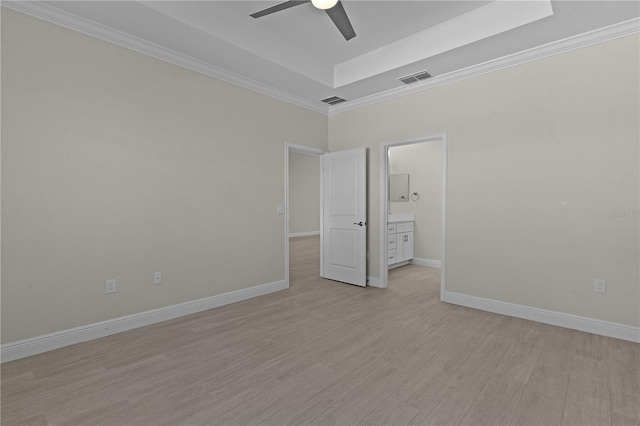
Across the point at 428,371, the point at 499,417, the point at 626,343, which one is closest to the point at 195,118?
the point at 428,371

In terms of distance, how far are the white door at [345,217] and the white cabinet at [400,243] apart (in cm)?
89

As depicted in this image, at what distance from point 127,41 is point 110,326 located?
9.07 ft

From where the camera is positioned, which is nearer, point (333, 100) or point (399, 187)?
point (333, 100)

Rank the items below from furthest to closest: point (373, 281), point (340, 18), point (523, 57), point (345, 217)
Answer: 1. point (345, 217)
2. point (373, 281)
3. point (523, 57)
4. point (340, 18)

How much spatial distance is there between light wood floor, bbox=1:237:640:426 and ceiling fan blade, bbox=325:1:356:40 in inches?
112

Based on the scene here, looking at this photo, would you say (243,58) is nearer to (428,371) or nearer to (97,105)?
(97,105)

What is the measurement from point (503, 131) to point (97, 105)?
4.23 meters

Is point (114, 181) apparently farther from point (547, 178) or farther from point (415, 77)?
point (547, 178)

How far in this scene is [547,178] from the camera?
3.26 m

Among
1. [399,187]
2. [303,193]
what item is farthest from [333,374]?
[303,193]

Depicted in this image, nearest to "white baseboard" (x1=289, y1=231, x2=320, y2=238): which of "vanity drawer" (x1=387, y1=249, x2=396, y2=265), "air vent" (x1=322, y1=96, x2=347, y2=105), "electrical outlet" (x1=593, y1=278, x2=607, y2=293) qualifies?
"vanity drawer" (x1=387, y1=249, x2=396, y2=265)

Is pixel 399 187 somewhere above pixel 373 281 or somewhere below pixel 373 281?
above

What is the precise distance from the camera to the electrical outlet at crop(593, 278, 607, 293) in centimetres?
296

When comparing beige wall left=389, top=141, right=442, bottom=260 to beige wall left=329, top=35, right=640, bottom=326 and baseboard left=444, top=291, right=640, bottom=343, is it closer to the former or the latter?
beige wall left=329, top=35, right=640, bottom=326
